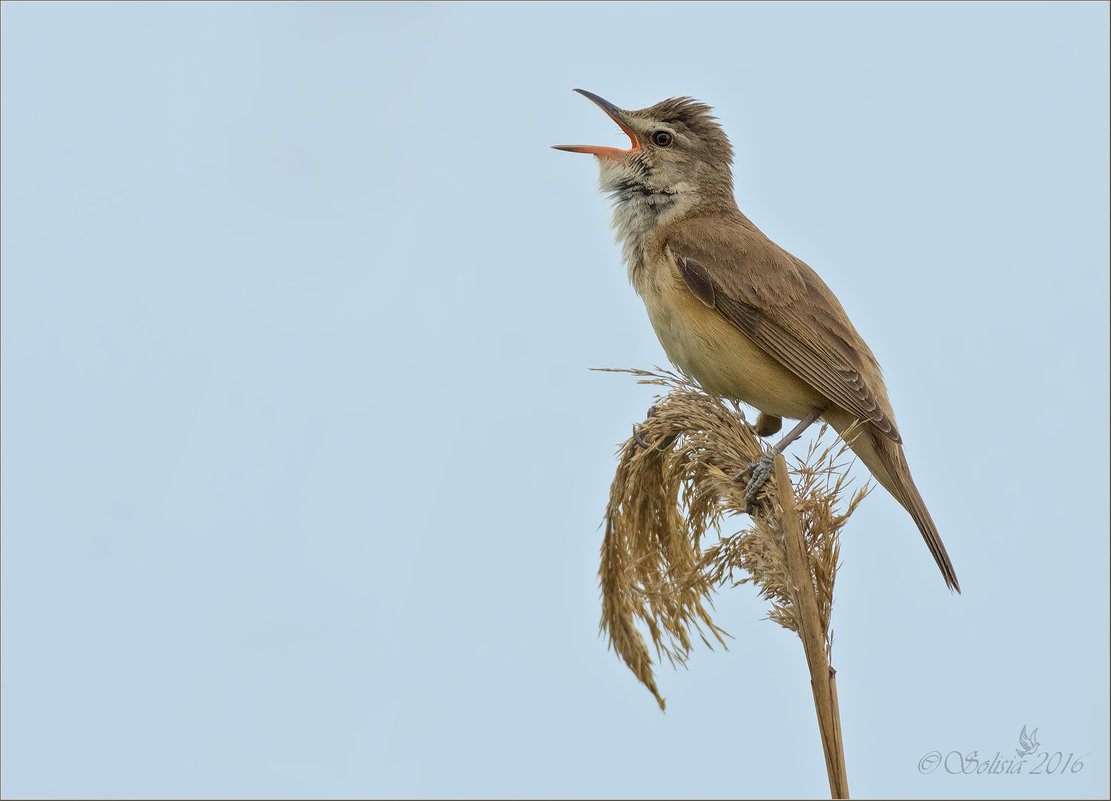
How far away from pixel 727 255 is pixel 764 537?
232 cm

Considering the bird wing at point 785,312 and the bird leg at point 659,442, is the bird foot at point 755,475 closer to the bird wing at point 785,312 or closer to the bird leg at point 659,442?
the bird leg at point 659,442

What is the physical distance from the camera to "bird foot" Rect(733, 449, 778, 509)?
9.92 ft

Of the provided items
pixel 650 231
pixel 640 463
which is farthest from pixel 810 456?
pixel 650 231

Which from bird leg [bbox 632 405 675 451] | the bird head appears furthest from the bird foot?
the bird head

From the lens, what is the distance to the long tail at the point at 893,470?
443cm

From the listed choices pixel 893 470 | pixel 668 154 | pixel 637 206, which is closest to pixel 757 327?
pixel 893 470

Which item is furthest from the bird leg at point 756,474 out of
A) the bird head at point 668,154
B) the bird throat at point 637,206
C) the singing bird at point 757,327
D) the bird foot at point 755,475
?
the bird head at point 668,154

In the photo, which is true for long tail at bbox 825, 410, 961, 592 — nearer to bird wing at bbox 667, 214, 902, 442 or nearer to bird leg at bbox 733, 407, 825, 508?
bird wing at bbox 667, 214, 902, 442

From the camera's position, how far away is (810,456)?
3213 millimetres

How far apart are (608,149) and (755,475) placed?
2900 millimetres

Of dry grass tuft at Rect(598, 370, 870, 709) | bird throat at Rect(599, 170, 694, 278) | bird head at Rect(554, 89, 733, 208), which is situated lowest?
dry grass tuft at Rect(598, 370, 870, 709)

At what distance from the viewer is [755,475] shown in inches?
120

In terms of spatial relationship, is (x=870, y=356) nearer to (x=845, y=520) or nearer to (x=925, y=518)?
(x=925, y=518)

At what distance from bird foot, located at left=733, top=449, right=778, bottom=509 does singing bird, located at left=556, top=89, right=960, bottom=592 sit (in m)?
1.57
